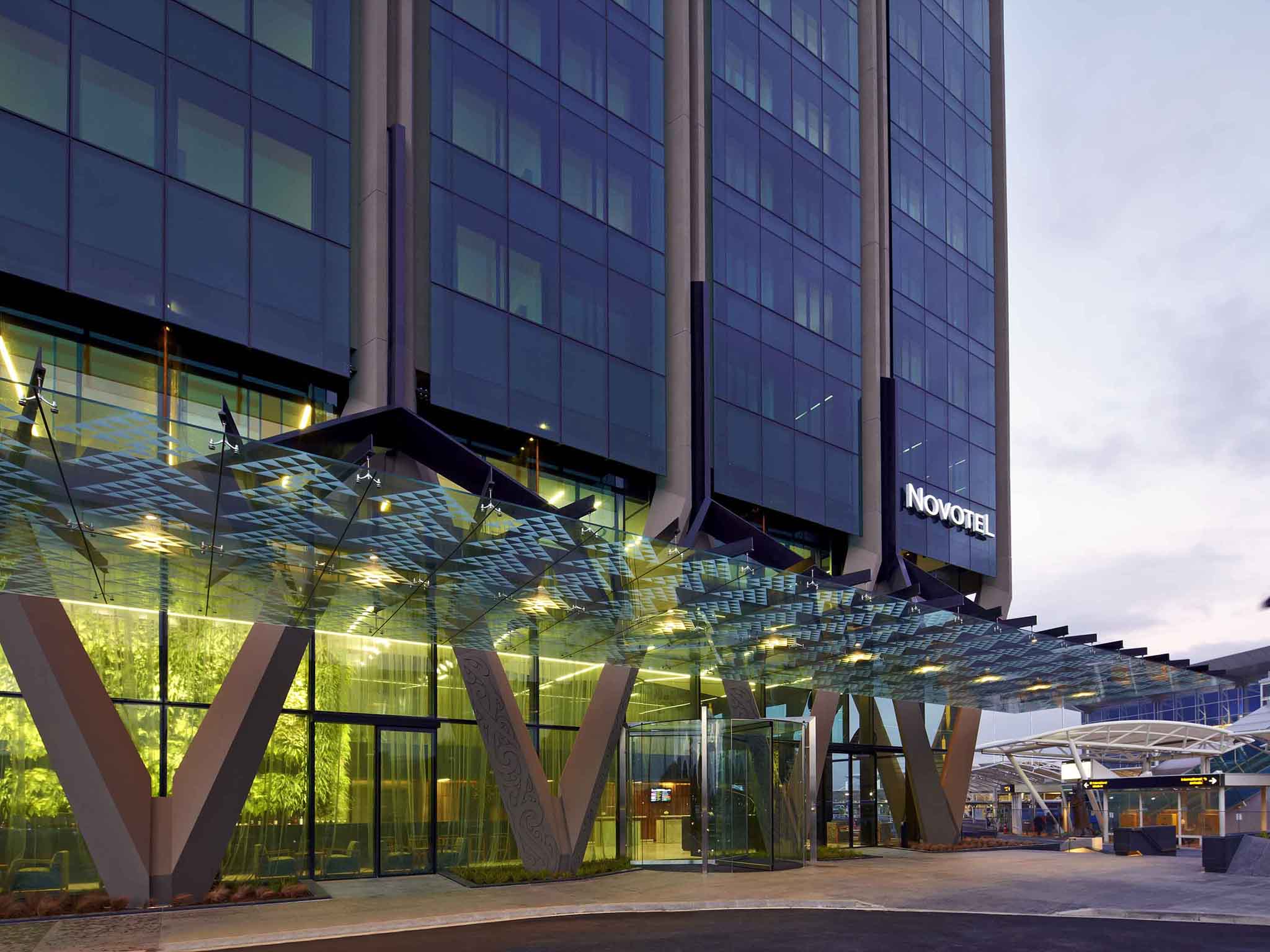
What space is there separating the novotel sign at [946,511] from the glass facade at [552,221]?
40.5 feet

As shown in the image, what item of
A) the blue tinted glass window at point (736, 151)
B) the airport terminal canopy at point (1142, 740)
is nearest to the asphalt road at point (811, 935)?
the blue tinted glass window at point (736, 151)

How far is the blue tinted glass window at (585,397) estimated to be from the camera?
89.7 feet

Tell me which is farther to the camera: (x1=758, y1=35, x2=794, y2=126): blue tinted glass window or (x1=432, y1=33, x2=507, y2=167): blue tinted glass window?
(x1=758, y1=35, x2=794, y2=126): blue tinted glass window

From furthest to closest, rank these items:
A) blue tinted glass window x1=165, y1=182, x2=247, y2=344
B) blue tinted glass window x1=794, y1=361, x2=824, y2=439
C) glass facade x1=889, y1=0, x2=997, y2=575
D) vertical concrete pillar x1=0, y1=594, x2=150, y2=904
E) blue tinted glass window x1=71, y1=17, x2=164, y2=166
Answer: glass facade x1=889, y1=0, x2=997, y2=575, blue tinted glass window x1=794, y1=361, x2=824, y2=439, blue tinted glass window x1=165, y1=182, x2=247, y2=344, blue tinted glass window x1=71, y1=17, x2=164, y2=166, vertical concrete pillar x1=0, y1=594, x2=150, y2=904

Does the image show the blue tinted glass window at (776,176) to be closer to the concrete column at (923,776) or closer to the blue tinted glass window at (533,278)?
the blue tinted glass window at (533,278)

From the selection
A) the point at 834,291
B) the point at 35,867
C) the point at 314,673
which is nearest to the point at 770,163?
the point at 834,291

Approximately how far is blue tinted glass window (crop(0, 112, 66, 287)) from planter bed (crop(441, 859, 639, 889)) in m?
A: 13.7

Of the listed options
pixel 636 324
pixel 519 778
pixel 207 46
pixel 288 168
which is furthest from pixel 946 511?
pixel 207 46

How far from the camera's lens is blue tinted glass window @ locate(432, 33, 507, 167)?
25703 mm

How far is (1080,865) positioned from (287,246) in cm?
2469

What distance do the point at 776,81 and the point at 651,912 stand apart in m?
26.3

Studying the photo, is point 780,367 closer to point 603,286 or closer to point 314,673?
point 603,286

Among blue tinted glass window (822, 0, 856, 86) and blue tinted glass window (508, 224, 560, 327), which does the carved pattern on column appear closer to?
blue tinted glass window (508, 224, 560, 327)

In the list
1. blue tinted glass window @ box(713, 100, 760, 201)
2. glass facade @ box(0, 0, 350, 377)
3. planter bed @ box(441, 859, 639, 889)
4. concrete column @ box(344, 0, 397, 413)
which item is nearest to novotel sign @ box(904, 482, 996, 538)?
blue tinted glass window @ box(713, 100, 760, 201)
